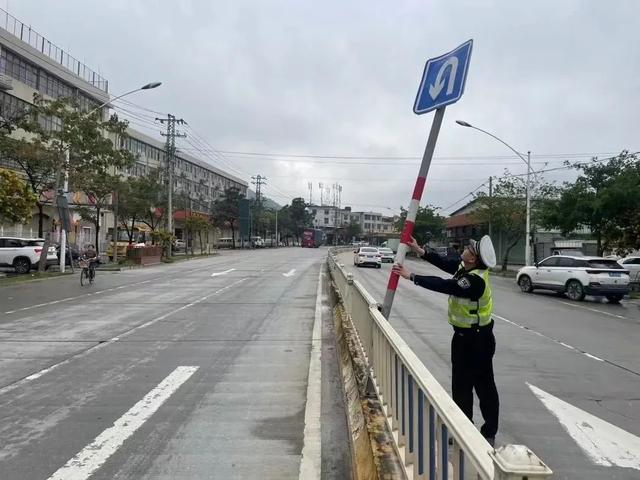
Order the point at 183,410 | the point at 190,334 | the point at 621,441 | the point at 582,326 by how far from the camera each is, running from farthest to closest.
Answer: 1. the point at 582,326
2. the point at 190,334
3. the point at 183,410
4. the point at 621,441

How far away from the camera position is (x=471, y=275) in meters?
4.66

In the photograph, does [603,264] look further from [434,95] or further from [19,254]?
[19,254]

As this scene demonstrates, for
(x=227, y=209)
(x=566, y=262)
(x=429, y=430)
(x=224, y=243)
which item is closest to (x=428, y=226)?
(x=227, y=209)

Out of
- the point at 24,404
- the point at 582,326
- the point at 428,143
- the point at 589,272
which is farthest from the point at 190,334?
the point at 589,272

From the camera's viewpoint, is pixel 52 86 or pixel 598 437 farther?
pixel 52 86

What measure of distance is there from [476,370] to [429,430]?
208cm

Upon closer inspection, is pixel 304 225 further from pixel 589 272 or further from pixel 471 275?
pixel 471 275

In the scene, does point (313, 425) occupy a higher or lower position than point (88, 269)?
lower

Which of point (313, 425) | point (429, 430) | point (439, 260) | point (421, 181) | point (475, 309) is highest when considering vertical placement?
point (421, 181)

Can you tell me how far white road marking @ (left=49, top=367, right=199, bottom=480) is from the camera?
4.42 metres

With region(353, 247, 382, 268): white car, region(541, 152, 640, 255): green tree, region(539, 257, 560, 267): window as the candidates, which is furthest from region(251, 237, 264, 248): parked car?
region(539, 257, 560, 267): window

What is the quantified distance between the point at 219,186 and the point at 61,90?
71.9 m

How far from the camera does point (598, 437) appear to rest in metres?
5.46

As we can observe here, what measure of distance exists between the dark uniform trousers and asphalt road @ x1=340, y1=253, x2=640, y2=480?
557 millimetres
